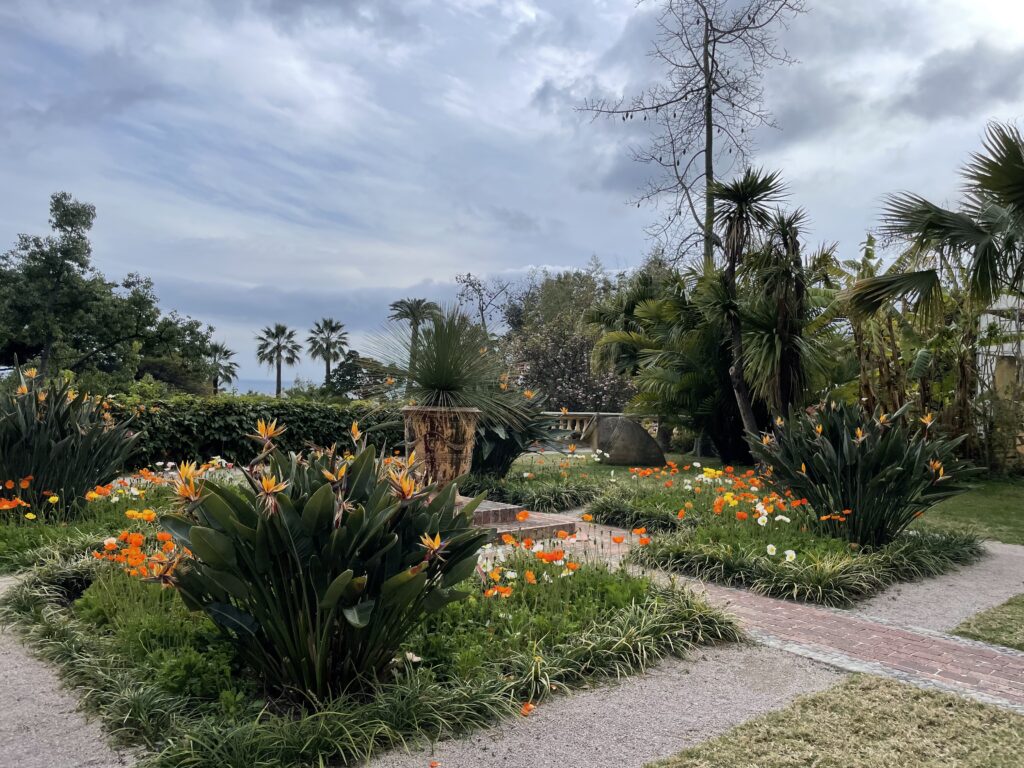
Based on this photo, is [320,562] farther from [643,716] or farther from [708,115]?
[708,115]

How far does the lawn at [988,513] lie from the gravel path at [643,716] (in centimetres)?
562

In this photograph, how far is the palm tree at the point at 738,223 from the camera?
11516 millimetres

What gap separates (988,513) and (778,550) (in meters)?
5.45

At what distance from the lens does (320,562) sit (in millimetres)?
3059

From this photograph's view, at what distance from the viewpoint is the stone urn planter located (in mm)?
8492

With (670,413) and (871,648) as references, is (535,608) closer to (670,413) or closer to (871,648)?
(871,648)

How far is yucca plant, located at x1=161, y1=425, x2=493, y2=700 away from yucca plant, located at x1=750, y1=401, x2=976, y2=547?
161 inches

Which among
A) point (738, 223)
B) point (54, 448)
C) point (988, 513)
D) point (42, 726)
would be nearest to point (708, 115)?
point (738, 223)

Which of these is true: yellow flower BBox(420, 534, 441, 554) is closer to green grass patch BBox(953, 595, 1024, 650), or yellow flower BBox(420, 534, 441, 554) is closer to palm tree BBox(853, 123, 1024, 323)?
green grass patch BBox(953, 595, 1024, 650)

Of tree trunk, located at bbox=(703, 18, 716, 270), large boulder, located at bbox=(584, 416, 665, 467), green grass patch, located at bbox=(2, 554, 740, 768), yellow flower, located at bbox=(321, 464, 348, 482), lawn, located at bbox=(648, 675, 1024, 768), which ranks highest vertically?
tree trunk, located at bbox=(703, 18, 716, 270)

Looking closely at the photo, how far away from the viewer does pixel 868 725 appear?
3311 mm

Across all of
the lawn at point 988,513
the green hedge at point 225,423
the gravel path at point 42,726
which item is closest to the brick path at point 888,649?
the gravel path at point 42,726

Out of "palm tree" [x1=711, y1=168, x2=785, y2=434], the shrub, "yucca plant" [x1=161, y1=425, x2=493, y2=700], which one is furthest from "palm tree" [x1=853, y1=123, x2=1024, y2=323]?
"yucca plant" [x1=161, y1=425, x2=493, y2=700]

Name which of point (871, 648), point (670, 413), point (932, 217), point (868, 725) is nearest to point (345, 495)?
point (868, 725)
